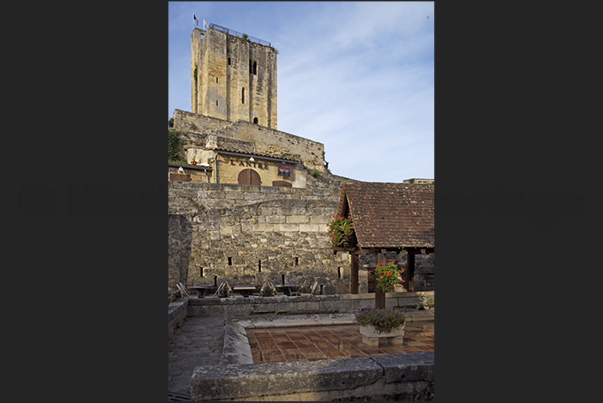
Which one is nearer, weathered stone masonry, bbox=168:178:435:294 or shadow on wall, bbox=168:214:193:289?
shadow on wall, bbox=168:214:193:289

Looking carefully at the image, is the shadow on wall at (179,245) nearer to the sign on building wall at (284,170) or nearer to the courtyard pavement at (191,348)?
the courtyard pavement at (191,348)

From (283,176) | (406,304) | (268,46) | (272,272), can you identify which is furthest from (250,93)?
(406,304)

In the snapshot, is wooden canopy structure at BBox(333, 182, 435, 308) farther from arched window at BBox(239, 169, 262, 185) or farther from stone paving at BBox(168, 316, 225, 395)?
arched window at BBox(239, 169, 262, 185)

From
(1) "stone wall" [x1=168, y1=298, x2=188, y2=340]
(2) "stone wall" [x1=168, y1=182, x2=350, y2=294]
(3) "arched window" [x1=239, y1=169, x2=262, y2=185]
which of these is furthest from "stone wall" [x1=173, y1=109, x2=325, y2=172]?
(1) "stone wall" [x1=168, y1=298, x2=188, y2=340]

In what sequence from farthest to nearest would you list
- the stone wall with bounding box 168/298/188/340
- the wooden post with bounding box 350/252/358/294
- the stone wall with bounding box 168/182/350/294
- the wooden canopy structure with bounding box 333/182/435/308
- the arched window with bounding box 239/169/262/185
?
the arched window with bounding box 239/169/262/185
the stone wall with bounding box 168/182/350/294
the wooden post with bounding box 350/252/358/294
the wooden canopy structure with bounding box 333/182/435/308
the stone wall with bounding box 168/298/188/340

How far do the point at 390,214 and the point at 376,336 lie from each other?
279cm

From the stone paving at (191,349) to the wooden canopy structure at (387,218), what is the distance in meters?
3.06

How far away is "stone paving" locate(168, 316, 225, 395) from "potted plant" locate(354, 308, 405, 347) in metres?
2.20

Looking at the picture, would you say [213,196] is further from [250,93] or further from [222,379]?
[250,93]

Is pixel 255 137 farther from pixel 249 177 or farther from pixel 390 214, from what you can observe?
pixel 390 214

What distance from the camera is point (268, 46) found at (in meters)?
36.7

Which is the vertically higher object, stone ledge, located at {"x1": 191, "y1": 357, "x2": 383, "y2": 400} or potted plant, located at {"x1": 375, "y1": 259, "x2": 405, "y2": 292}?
potted plant, located at {"x1": 375, "y1": 259, "x2": 405, "y2": 292}

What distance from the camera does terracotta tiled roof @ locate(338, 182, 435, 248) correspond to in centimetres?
666

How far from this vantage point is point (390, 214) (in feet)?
23.8
